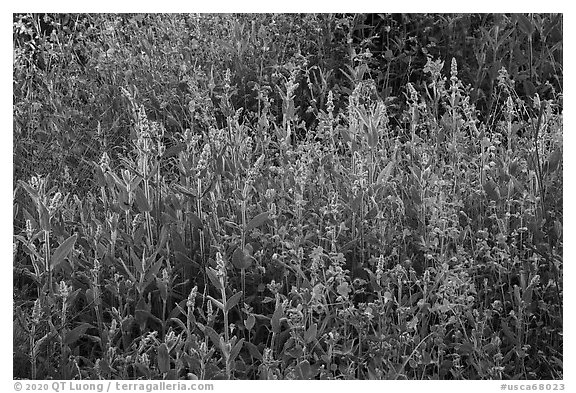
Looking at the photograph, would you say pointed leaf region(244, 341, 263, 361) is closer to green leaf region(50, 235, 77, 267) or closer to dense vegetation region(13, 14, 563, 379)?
dense vegetation region(13, 14, 563, 379)

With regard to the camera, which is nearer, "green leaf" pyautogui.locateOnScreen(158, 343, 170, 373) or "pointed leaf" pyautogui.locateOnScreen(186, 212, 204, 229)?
"green leaf" pyautogui.locateOnScreen(158, 343, 170, 373)

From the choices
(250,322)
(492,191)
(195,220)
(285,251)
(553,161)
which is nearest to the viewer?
(250,322)

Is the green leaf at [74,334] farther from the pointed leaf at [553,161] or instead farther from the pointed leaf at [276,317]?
the pointed leaf at [553,161]

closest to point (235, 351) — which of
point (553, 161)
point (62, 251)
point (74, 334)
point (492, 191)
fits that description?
point (74, 334)

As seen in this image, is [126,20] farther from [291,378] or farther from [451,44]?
[291,378]

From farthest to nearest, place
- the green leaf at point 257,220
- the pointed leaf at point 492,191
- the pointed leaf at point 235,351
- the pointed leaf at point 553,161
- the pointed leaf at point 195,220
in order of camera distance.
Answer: the pointed leaf at point 553,161 < the pointed leaf at point 492,191 < the pointed leaf at point 195,220 < the green leaf at point 257,220 < the pointed leaf at point 235,351

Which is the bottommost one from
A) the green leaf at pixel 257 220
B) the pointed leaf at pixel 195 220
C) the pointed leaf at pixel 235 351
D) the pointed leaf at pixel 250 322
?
the pointed leaf at pixel 235 351

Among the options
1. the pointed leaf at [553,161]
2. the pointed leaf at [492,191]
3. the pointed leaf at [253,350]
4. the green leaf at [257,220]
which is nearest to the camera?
the pointed leaf at [253,350]

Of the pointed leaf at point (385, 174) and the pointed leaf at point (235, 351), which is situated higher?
the pointed leaf at point (385, 174)

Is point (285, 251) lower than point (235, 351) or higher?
higher

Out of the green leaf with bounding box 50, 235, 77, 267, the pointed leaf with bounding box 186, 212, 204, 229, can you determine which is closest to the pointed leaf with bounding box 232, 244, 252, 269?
the pointed leaf with bounding box 186, 212, 204, 229

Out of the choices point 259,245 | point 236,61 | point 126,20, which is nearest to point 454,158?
point 259,245

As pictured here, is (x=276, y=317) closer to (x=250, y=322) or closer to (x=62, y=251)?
(x=250, y=322)

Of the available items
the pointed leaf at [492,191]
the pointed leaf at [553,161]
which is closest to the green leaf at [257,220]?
the pointed leaf at [492,191]
